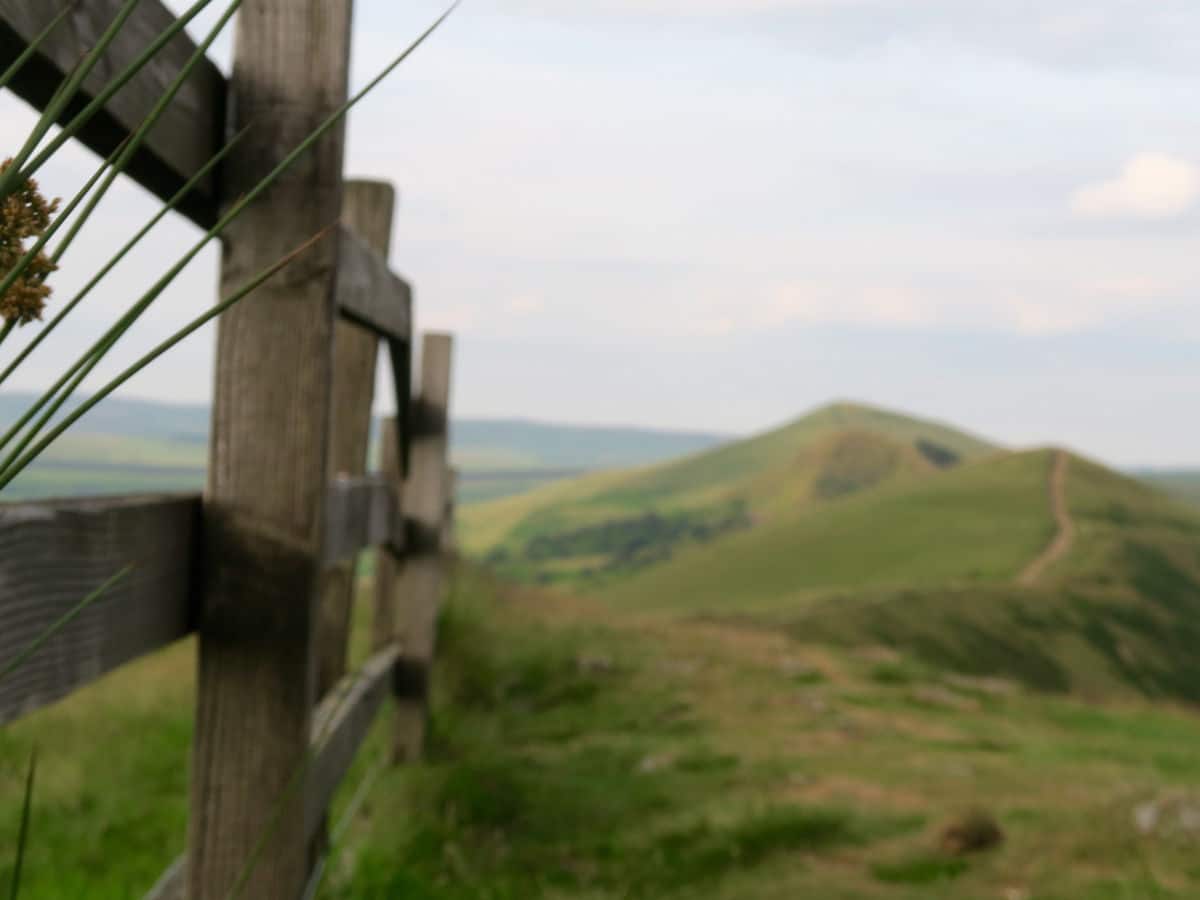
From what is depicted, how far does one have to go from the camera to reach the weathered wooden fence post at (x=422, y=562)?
6199mm

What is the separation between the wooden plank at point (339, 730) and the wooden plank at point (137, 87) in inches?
35.8

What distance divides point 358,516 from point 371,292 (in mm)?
834

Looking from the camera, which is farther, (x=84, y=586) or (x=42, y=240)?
(x=84, y=586)

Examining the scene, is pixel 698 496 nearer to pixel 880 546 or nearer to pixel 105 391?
pixel 880 546

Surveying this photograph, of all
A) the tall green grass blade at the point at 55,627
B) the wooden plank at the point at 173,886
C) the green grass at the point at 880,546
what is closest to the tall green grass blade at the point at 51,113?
the tall green grass blade at the point at 55,627

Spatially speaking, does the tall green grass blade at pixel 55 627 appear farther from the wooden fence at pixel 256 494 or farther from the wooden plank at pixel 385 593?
the wooden plank at pixel 385 593

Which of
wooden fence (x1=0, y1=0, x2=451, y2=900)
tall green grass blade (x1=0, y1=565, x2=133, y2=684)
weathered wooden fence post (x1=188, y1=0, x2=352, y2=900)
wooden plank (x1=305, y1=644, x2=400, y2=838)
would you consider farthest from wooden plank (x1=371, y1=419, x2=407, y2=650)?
tall green grass blade (x1=0, y1=565, x2=133, y2=684)

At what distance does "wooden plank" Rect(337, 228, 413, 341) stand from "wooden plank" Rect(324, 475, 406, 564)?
40cm

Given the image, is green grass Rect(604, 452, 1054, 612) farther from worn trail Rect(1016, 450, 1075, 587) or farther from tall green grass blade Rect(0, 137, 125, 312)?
tall green grass blade Rect(0, 137, 125, 312)

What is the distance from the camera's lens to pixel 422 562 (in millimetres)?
6297

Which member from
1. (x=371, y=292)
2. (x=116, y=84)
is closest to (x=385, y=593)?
(x=371, y=292)

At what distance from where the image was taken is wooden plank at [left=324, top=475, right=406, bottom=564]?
3.38 m

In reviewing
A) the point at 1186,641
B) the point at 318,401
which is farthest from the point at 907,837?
the point at 1186,641

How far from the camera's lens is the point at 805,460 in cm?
10694
